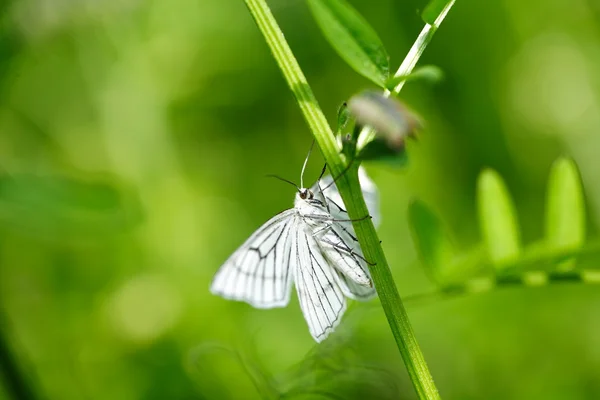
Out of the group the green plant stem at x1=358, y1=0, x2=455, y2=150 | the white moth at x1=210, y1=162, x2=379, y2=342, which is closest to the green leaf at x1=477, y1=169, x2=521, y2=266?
the white moth at x1=210, y1=162, x2=379, y2=342

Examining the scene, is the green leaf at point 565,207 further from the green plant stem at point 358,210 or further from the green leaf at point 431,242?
the green plant stem at point 358,210

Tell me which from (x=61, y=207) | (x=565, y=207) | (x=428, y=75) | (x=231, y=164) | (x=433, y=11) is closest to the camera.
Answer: (x=428, y=75)

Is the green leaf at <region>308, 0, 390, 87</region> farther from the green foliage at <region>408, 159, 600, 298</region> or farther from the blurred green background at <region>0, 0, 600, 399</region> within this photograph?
the blurred green background at <region>0, 0, 600, 399</region>

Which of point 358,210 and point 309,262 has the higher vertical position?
point 358,210

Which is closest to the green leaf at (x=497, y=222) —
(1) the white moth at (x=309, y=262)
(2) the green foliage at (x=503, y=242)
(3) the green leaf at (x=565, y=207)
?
(2) the green foliage at (x=503, y=242)

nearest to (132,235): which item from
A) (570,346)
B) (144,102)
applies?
(144,102)

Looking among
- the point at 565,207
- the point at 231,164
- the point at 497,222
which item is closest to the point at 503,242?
the point at 497,222

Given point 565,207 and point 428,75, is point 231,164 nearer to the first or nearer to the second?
point 565,207
